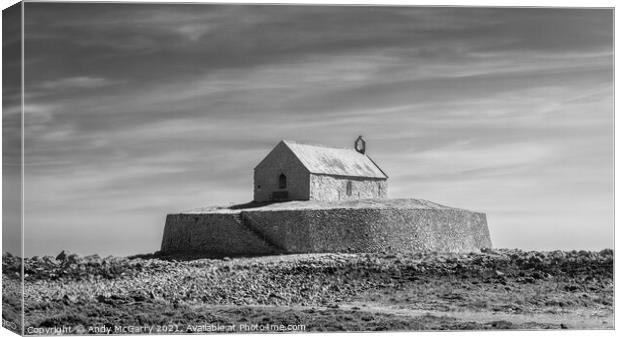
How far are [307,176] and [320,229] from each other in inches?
153

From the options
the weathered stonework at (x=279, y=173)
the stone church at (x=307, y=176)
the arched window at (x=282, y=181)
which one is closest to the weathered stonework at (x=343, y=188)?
the stone church at (x=307, y=176)

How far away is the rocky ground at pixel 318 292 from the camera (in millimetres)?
22422

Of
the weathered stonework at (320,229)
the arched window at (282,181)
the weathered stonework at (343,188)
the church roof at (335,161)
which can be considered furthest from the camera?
the arched window at (282,181)

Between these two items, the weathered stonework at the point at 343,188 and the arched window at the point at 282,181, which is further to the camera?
the arched window at the point at 282,181

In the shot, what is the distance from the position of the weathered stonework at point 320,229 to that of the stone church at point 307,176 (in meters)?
1.69

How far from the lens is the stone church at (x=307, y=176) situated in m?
36.7

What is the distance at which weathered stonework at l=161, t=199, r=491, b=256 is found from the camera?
3303cm

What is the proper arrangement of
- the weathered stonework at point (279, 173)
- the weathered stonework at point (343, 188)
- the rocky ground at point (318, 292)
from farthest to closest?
the weathered stonework at point (343, 188) < the weathered stonework at point (279, 173) < the rocky ground at point (318, 292)

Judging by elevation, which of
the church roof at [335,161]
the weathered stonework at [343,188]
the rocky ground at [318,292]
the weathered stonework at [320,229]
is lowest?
the rocky ground at [318,292]

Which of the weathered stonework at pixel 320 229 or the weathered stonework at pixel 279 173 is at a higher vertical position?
the weathered stonework at pixel 279 173

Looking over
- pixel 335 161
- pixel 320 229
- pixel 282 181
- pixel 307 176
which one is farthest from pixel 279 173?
pixel 320 229

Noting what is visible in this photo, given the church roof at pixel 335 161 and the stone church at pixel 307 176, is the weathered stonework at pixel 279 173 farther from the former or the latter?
the church roof at pixel 335 161

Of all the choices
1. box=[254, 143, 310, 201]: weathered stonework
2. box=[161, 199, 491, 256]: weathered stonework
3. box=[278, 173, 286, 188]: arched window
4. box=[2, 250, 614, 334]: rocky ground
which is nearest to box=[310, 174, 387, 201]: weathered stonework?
box=[254, 143, 310, 201]: weathered stonework

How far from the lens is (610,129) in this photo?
24.1 metres
